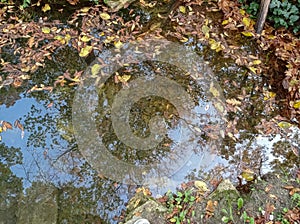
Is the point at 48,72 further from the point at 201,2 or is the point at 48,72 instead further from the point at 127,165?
the point at 201,2

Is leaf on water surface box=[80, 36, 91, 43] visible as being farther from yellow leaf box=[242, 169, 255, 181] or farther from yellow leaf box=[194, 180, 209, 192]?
yellow leaf box=[242, 169, 255, 181]

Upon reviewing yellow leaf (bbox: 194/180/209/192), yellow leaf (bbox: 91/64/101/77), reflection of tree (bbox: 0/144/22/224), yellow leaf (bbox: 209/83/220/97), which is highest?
yellow leaf (bbox: 91/64/101/77)

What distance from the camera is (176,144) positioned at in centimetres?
285

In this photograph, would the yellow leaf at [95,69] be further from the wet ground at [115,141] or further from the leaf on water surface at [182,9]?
the leaf on water surface at [182,9]

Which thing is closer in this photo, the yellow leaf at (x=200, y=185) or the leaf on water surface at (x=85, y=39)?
the yellow leaf at (x=200, y=185)

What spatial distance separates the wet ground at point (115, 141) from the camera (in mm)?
2494

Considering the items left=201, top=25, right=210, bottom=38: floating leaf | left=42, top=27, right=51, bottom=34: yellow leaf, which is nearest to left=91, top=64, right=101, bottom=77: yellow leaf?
left=42, top=27, right=51, bottom=34: yellow leaf

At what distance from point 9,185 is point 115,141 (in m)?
0.99

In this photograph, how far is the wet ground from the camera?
2.49 meters

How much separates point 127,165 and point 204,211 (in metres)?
0.80

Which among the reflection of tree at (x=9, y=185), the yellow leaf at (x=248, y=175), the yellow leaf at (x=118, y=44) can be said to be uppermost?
the yellow leaf at (x=118, y=44)

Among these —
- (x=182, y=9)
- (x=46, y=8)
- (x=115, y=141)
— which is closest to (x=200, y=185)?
(x=115, y=141)

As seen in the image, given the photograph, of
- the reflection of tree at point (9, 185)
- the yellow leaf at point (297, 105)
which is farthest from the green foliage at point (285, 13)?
the reflection of tree at point (9, 185)

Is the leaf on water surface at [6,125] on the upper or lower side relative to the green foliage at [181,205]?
upper
